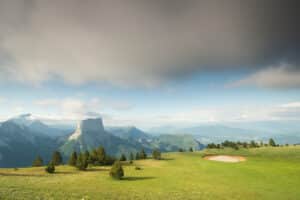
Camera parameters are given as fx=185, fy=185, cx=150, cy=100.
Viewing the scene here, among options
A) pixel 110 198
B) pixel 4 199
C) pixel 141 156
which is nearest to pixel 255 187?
pixel 110 198

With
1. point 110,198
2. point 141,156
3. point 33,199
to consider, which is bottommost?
point 141,156

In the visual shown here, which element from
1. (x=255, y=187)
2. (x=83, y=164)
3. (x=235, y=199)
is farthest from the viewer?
(x=83, y=164)

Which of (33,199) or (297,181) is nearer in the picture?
(33,199)

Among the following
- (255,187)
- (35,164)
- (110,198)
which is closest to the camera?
(110,198)

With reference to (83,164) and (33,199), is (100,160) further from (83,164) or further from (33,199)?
(33,199)

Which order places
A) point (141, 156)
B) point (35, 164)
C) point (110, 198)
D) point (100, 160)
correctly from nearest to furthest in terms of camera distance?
point (110, 198) → point (100, 160) → point (35, 164) → point (141, 156)

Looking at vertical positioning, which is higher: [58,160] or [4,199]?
[4,199]

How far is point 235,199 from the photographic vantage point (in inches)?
1197

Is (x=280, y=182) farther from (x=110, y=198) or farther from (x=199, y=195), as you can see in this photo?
(x=110, y=198)

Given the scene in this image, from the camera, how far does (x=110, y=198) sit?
26.2m

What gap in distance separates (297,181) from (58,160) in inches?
3392

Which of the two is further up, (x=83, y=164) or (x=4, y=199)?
(x=4, y=199)

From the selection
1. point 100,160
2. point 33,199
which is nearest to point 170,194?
point 33,199

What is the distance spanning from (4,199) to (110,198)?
1239 centimetres
